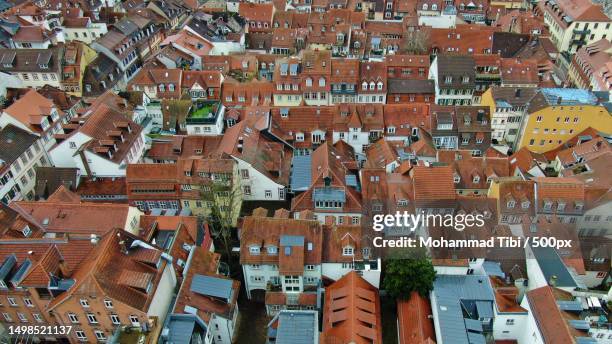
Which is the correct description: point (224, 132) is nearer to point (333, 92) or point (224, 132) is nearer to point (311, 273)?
point (333, 92)

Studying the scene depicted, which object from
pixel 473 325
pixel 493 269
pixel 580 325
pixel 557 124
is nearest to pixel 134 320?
pixel 473 325

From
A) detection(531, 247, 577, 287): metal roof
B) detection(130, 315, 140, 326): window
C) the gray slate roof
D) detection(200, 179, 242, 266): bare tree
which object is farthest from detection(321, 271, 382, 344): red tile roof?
the gray slate roof

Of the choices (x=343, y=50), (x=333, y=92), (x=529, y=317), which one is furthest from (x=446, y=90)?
(x=529, y=317)

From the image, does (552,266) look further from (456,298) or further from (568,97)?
(568,97)

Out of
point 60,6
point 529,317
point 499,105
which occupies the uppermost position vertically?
point 60,6

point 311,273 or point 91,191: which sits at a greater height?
point 91,191

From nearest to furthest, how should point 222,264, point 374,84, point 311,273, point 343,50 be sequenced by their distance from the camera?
point 311,273 → point 222,264 → point 374,84 → point 343,50

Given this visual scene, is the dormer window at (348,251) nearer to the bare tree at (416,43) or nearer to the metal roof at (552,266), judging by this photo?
the metal roof at (552,266)
